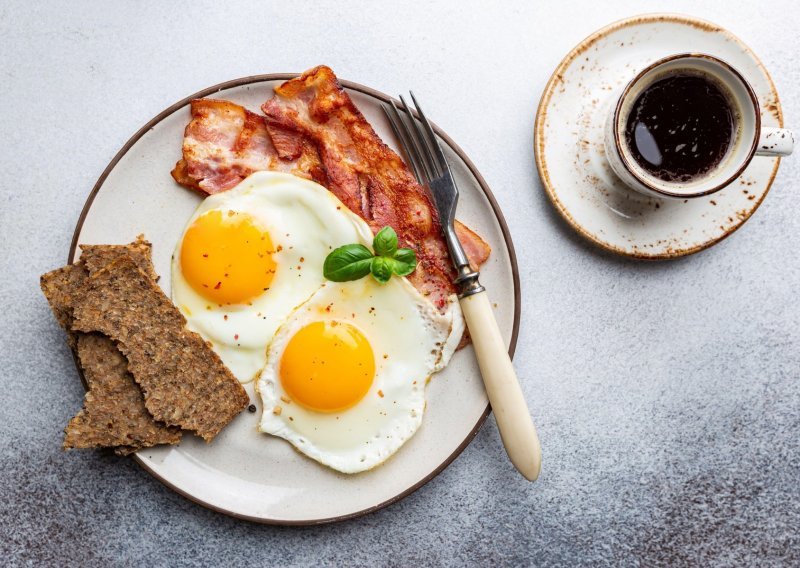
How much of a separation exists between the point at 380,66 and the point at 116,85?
3.71ft

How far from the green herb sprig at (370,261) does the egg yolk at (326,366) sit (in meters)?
0.22

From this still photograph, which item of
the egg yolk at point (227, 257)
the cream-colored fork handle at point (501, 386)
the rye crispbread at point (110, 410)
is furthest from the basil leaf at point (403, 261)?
the rye crispbread at point (110, 410)

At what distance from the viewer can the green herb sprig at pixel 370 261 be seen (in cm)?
214

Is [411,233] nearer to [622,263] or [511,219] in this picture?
[511,219]

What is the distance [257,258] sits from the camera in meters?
2.22

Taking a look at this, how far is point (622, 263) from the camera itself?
2.50 meters

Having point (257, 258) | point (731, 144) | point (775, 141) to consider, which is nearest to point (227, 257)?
point (257, 258)

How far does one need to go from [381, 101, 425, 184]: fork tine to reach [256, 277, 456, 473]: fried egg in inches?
17.6

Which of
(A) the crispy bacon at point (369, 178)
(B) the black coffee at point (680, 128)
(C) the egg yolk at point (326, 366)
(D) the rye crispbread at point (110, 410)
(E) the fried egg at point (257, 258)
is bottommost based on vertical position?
(D) the rye crispbread at point (110, 410)

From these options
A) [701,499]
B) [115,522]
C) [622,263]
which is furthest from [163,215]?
[701,499]

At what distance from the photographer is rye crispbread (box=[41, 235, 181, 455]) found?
2172mm

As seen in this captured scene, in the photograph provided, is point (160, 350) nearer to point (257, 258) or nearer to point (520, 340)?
point (257, 258)

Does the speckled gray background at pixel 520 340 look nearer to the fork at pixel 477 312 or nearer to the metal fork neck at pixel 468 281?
the fork at pixel 477 312

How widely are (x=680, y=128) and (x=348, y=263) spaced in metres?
1.35
